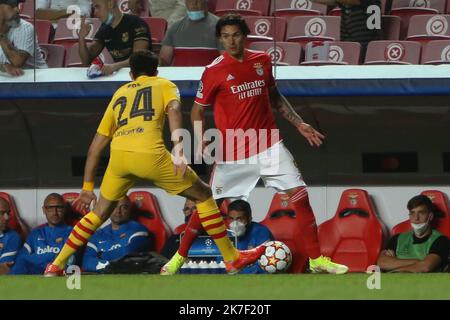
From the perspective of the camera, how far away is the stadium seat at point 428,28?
12.9 m

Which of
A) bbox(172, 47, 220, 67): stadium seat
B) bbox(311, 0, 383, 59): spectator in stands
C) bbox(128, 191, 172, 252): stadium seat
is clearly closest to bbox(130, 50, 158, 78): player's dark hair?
bbox(172, 47, 220, 67): stadium seat

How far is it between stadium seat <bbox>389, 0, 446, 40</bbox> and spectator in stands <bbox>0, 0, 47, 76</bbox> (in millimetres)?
3328

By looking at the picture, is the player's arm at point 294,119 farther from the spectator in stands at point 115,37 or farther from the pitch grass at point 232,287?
the spectator in stands at point 115,37

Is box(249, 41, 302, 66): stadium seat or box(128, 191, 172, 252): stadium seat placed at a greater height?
box(249, 41, 302, 66): stadium seat

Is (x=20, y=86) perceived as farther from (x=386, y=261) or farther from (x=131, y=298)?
(x=131, y=298)

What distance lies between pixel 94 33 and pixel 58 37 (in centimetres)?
48

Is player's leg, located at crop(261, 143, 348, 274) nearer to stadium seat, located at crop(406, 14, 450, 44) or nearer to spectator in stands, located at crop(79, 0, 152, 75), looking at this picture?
spectator in stands, located at crop(79, 0, 152, 75)

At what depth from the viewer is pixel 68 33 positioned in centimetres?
1348

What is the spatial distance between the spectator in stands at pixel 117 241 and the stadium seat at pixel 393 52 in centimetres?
271

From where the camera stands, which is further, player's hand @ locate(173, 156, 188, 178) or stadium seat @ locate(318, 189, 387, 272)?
stadium seat @ locate(318, 189, 387, 272)

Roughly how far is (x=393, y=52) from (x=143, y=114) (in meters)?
3.51

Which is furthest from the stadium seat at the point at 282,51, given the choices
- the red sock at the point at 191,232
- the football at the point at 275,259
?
the red sock at the point at 191,232

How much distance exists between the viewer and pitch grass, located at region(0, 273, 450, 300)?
8.28 m

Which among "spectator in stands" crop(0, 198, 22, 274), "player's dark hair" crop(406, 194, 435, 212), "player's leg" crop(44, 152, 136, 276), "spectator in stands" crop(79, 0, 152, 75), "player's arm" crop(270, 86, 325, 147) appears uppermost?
"spectator in stands" crop(79, 0, 152, 75)
